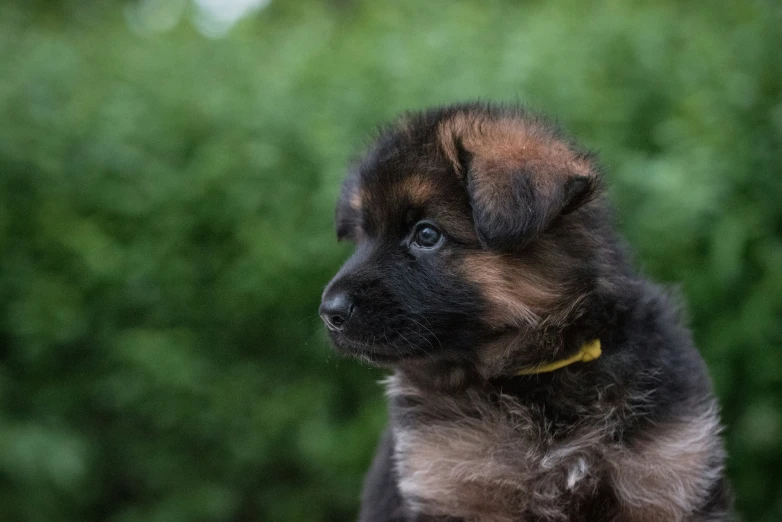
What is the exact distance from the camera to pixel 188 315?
5.84 m

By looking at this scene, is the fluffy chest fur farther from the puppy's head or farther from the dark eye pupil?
the dark eye pupil

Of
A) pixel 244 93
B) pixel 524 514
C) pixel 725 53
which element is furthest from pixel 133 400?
pixel 725 53

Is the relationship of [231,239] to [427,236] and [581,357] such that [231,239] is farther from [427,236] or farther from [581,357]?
[581,357]

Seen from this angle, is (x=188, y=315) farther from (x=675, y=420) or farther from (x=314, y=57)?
(x=675, y=420)

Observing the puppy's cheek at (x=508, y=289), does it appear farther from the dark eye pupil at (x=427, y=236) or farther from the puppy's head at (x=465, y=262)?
the dark eye pupil at (x=427, y=236)

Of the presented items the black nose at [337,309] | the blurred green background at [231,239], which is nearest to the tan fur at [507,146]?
the black nose at [337,309]

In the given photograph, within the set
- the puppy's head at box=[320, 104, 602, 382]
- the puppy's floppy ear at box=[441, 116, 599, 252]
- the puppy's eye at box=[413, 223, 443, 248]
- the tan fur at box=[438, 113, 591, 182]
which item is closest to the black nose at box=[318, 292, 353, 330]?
the puppy's head at box=[320, 104, 602, 382]

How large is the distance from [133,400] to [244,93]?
7.26 feet

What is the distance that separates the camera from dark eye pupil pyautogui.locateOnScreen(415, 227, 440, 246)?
3.20 metres

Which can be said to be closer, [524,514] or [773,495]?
[524,514]

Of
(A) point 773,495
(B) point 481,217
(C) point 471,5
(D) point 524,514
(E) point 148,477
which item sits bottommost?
(E) point 148,477

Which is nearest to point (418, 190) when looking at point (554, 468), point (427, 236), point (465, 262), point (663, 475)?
point (427, 236)

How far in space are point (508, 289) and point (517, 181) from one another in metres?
0.40

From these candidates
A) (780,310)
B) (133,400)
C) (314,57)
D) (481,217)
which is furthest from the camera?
(314,57)
